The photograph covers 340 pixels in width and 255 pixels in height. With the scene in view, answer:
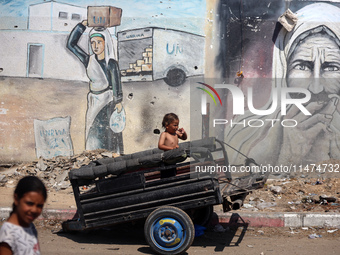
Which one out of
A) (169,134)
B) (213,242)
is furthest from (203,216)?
(169,134)

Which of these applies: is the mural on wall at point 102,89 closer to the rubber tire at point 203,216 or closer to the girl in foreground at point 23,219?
the rubber tire at point 203,216

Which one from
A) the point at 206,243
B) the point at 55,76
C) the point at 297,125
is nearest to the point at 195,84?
the point at 297,125

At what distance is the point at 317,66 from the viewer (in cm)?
882

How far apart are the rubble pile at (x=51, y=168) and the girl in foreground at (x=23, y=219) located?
19.2 ft

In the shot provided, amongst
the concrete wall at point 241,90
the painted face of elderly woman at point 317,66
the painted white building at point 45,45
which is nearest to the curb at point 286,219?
the concrete wall at point 241,90

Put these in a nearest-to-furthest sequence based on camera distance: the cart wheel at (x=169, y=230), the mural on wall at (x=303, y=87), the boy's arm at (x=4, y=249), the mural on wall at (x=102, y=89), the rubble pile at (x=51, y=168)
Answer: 1. the boy's arm at (x=4, y=249)
2. the cart wheel at (x=169, y=230)
3. the rubble pile at (x=51, y=168)
4. the mural on wall at (x=303, y=87)
5. the mural on wall at (x=102, y=89)

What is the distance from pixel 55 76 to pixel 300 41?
5081mm

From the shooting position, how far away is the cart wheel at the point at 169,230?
483cm

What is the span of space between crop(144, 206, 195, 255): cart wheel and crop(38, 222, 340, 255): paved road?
1.01 feet

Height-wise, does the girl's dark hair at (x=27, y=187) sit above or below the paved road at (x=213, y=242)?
above

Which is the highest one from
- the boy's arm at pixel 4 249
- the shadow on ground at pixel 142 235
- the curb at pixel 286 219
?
the boy's arm at pixel 4 249

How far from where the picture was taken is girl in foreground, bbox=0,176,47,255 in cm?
251

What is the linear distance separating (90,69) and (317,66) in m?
4.64

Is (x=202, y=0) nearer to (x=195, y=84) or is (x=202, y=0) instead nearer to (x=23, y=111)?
(x=195, y=84)
